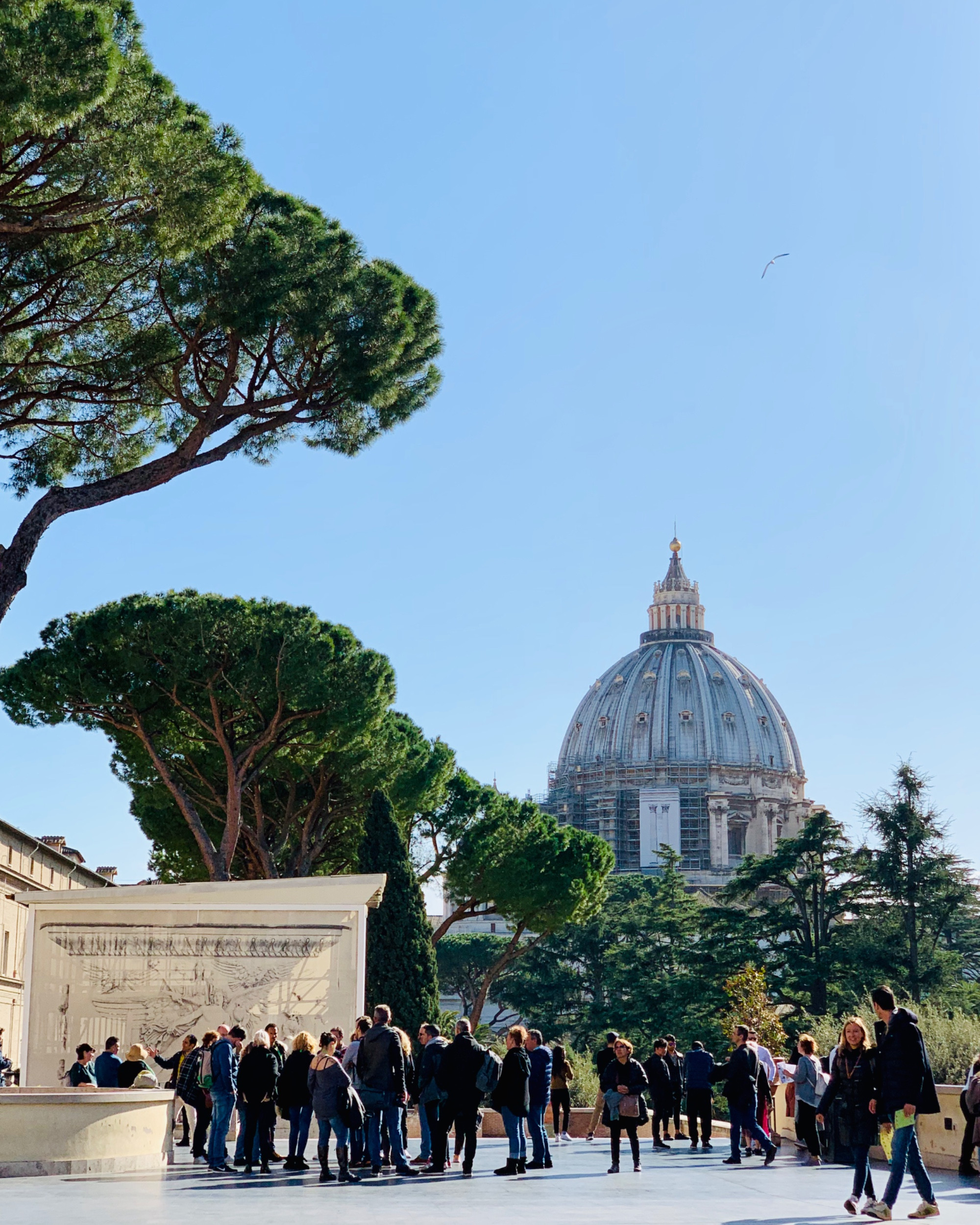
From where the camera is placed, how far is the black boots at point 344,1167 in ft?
36.3

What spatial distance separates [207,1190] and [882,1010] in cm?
465

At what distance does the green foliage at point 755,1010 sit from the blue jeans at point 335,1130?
878 inches

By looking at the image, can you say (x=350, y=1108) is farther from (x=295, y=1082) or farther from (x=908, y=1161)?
(x=908, y=1161)

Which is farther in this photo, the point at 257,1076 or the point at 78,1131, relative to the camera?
the point at 78,1131

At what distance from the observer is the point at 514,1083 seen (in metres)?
11.6

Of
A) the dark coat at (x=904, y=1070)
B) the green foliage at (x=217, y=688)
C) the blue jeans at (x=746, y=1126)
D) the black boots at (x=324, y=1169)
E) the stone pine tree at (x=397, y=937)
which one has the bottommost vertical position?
the black boots at (x=324, y=1169)

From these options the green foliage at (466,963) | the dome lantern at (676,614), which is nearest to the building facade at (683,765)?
the dome lantern at (676,614)

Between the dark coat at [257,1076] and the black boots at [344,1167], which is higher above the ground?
the dark coat at [257,1076]

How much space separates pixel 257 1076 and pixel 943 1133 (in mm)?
5880

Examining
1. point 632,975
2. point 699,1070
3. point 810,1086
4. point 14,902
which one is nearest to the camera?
point 810,1086

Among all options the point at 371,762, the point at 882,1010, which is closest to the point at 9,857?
the point at 371,762

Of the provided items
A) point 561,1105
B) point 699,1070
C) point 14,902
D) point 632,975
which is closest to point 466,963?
point 632,975

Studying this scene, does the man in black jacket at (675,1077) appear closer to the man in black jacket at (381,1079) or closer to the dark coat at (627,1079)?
the dark coat at (627,1079)

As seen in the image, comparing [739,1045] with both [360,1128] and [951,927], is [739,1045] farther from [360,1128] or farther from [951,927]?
[951,927]
